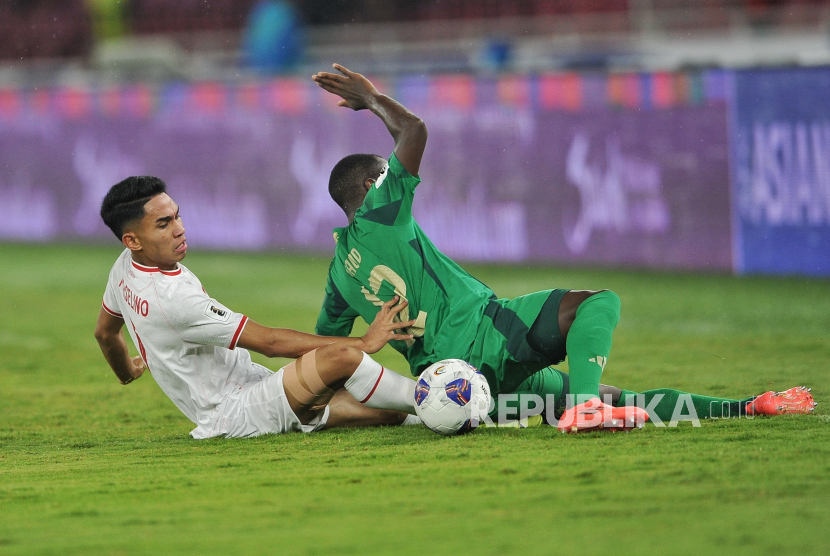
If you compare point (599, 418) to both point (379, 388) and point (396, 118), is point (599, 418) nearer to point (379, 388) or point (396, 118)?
point (379, 388)

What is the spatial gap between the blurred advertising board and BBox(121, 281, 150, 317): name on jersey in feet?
23.4

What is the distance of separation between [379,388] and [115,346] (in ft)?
4.77

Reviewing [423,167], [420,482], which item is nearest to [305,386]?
[420,482]

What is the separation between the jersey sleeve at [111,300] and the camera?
5.03 meters

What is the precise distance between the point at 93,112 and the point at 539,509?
14.0 metres

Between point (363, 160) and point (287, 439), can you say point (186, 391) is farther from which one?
point (363, 160)

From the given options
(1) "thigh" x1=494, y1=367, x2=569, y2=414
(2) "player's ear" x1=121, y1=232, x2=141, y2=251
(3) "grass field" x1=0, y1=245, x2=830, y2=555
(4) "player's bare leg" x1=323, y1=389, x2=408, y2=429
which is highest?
(2) "player's ear" x1=121, y1=232, x2=141, y2=251

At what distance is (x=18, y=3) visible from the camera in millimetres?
22578

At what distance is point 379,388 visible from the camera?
188 inches

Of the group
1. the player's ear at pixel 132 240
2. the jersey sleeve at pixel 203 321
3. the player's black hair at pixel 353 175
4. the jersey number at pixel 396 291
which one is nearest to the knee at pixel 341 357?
the jersey number at pixel 396 291

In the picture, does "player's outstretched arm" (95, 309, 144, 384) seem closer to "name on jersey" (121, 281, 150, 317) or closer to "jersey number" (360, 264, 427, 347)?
"name on jersey" (121, 281, 150, 317)

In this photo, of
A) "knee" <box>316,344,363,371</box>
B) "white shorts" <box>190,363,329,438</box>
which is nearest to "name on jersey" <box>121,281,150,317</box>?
"white shorts" <box>190,363,329,438</box>

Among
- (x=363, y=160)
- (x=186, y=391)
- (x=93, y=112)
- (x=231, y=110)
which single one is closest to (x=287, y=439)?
(x=186, y=391)

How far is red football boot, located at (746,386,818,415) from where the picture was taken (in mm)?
4770
